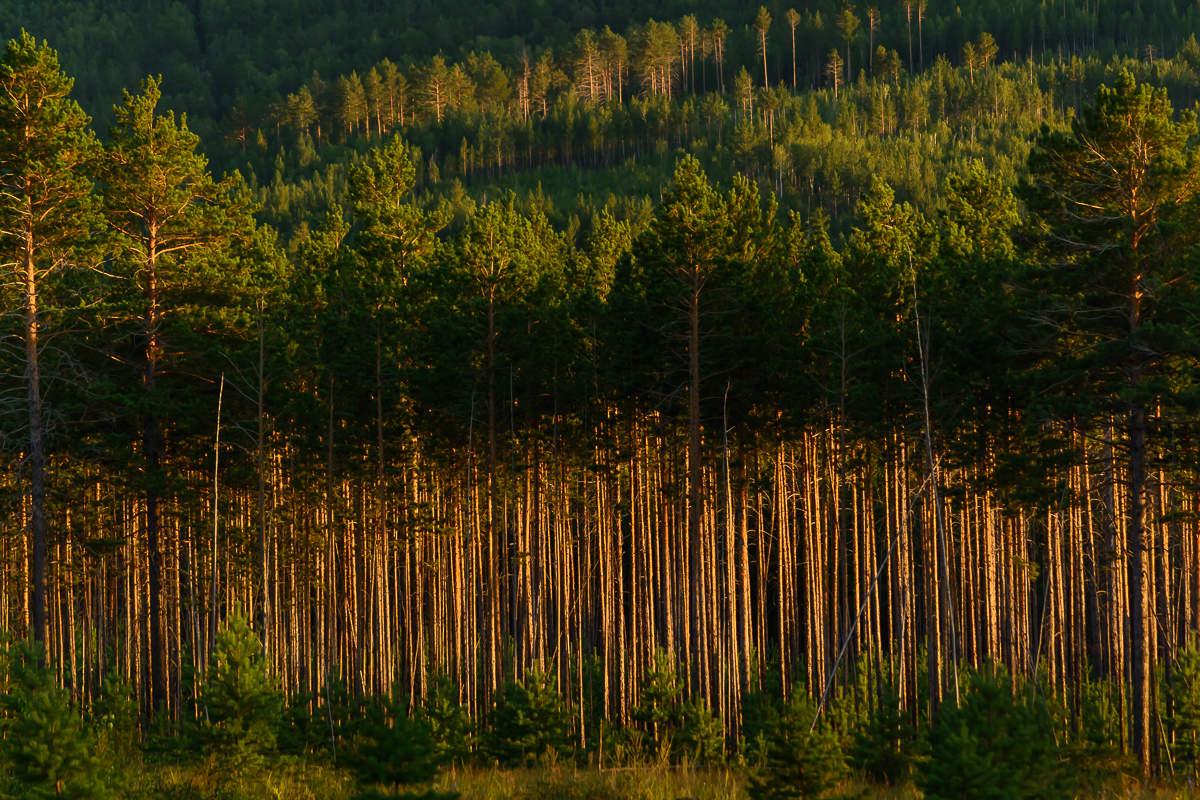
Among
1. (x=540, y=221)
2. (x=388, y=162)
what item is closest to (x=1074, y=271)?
(x=388, y=162)

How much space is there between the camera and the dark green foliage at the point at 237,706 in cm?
1706

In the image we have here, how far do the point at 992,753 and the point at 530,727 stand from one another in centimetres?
1286

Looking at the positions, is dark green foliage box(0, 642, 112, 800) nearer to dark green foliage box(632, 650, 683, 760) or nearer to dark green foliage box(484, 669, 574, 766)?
dark green foliage box(484, 669, 574, 766)

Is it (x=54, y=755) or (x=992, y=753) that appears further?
(x=54, y=755)

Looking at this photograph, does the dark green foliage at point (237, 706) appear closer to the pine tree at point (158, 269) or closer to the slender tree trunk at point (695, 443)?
the slender tree trunk at point (695, 443)

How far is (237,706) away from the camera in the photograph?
1727cm

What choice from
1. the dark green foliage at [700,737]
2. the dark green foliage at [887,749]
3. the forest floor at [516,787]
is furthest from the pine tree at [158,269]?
the dark green foliage at [887,749]

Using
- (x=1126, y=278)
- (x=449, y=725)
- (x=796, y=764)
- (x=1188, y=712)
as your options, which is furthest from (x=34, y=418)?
(x=1188, y=712)

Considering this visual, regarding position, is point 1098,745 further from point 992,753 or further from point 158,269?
point 158,269

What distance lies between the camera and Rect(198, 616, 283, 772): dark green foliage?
1706 centimetres

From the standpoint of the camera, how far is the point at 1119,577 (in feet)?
91.7

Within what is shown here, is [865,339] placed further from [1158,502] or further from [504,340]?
[504,340]

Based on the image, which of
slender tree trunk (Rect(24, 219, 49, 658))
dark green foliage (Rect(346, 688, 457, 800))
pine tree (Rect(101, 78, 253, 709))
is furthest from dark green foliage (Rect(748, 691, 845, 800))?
pine tree (Rect(101, 78, 253, 709))

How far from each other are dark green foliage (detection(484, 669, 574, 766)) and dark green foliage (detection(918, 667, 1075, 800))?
37.6 feet
